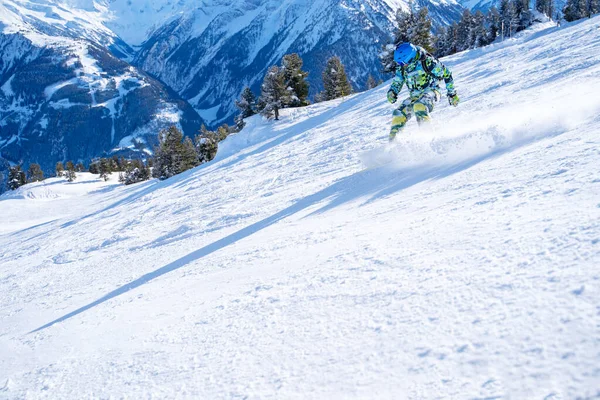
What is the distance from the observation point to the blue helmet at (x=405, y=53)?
25.0 ft

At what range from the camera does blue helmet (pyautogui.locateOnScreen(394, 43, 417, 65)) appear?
7.63 metres

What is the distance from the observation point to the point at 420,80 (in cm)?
779

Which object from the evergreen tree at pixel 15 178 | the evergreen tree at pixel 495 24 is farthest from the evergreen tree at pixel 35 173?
the evergreen tree at pixel 495 24

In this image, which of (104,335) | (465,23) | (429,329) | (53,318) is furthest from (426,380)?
(465,23)

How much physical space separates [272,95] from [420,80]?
23685mm

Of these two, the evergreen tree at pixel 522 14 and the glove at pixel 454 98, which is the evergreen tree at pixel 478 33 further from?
the glove at pixel 454 98

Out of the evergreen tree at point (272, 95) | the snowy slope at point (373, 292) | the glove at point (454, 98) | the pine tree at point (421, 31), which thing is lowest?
the snowy slope at point (373, 292)

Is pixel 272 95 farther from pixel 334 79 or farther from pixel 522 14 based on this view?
pixel 522 14

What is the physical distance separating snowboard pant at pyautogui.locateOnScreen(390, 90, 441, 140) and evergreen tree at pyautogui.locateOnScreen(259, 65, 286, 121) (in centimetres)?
2166

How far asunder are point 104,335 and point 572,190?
415cm

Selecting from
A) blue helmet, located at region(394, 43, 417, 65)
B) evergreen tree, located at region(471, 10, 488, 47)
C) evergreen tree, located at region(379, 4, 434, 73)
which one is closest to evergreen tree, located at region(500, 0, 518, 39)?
evergreen tree, located at region(471, 10, 488, 47)

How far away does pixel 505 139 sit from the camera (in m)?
5.69

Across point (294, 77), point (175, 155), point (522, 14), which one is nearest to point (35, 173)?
point (175, 155)

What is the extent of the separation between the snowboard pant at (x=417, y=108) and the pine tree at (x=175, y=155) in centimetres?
3717
